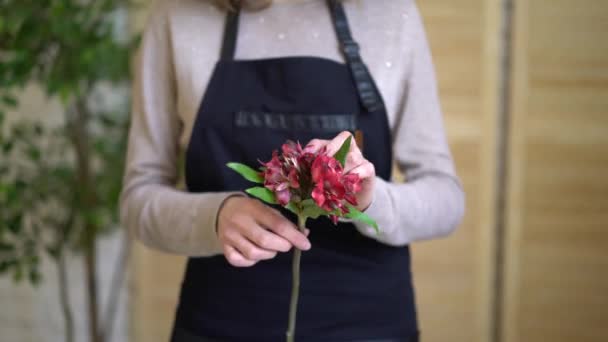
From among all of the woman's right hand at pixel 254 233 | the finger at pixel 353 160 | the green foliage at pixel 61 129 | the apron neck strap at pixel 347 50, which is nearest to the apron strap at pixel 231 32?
the apron neck strap at pixel 347 50

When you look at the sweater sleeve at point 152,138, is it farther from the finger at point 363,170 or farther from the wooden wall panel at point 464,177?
the wooden wall panel at point 464,177

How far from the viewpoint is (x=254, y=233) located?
0.70 meters

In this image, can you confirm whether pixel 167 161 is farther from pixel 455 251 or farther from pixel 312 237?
pixel 455 251

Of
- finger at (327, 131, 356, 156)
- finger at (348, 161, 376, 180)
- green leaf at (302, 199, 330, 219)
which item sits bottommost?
green leaf at (302, 199, 330, 219)

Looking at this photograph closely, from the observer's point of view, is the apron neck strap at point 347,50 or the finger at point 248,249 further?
the apron neck strap at point 347,50

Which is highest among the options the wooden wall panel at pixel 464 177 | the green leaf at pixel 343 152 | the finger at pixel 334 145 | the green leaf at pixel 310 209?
the green leaf at pixel 343 152

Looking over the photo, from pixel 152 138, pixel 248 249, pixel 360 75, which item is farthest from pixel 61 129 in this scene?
pixel 248 249

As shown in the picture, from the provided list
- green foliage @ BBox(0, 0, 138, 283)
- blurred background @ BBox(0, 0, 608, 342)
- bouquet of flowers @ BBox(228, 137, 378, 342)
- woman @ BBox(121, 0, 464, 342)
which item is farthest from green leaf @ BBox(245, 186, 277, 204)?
blurred background @ BBox(0, 0, 608, 342)

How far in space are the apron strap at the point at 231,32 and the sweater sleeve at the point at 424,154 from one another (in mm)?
253

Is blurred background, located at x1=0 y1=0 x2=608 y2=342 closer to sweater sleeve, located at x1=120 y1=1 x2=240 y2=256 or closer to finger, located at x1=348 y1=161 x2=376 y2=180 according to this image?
sweater sleeve, located at x1=120 y1=1 x2=240 y2=256

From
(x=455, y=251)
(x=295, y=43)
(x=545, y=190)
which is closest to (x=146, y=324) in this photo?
(x=455, y=251)

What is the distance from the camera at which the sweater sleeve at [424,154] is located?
2.95ft

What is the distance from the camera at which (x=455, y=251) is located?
2.08m

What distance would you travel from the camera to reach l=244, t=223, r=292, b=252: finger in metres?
0.67
